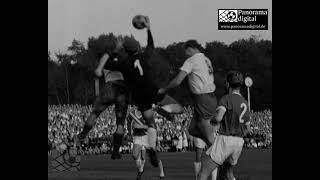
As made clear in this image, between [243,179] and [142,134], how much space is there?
239 centimetres

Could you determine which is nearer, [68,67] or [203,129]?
[203,129]

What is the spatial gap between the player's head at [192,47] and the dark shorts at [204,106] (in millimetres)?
937

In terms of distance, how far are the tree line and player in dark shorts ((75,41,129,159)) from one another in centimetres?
15

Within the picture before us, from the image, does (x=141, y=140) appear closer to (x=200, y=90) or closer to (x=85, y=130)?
(x=85, y=130)

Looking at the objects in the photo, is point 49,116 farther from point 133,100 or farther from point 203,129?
point 203,129

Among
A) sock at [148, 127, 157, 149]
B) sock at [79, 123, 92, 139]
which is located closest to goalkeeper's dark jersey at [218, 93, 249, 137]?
sock at [148, 127, 157, 149]

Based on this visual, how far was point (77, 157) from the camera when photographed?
15.5 meters

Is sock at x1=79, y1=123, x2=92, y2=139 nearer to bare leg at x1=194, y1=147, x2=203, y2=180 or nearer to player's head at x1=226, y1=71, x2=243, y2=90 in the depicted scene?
bare leg at x1=194, y1=147, x2=203, y2=180

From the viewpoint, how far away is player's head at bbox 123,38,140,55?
48.3 ft

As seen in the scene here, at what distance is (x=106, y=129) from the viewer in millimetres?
15227

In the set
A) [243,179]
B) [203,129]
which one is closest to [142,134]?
[203,129]

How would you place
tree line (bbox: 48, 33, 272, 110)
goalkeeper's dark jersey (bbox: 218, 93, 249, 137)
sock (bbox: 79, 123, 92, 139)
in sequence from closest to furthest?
goalkeeper's dark jersey (bbox: 218, 93, 249, 137), tree line (bbox: 48, 33, 272, 110), sock (bbox: 79, 123, 92, 139)

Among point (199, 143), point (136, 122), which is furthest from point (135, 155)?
point (199, 143)
